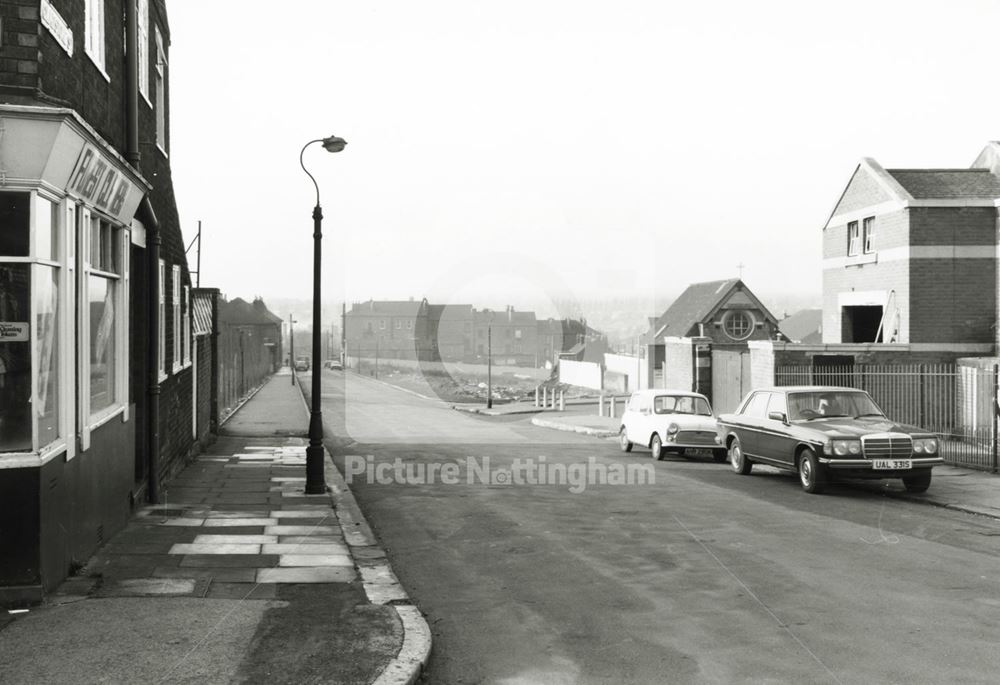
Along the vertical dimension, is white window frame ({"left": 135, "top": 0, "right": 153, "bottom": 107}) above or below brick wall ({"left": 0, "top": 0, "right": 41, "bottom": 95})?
above

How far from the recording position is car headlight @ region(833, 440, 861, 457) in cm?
1333

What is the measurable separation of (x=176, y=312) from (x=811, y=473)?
10.7m

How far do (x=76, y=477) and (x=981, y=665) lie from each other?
6753mm

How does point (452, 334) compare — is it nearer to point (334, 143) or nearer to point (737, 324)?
point (737, 324)

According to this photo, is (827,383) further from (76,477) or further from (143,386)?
(76,477)

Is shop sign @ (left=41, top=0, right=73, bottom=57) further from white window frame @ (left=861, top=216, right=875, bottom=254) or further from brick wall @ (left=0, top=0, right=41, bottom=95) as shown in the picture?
white window frame @ (left=861, top=216, right=875, bottom=254)

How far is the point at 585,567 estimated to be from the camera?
28.1 ft

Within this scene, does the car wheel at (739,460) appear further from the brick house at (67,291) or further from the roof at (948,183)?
the roof at (948,183)

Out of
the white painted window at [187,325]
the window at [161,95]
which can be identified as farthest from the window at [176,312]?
the window at [161,95]

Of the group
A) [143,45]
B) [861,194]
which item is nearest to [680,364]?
[861,194]

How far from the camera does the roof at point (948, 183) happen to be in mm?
→ 23672

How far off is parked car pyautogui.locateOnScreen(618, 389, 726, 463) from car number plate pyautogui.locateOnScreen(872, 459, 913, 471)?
5954 millimetres

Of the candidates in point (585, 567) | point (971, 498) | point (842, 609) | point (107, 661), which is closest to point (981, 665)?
point (842, 609)

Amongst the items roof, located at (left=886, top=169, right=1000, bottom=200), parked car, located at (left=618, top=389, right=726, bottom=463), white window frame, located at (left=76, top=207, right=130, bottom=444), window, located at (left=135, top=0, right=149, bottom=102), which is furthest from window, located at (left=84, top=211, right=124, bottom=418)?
roof, located at (left=886, top=169, right=1000, bottom=200)
